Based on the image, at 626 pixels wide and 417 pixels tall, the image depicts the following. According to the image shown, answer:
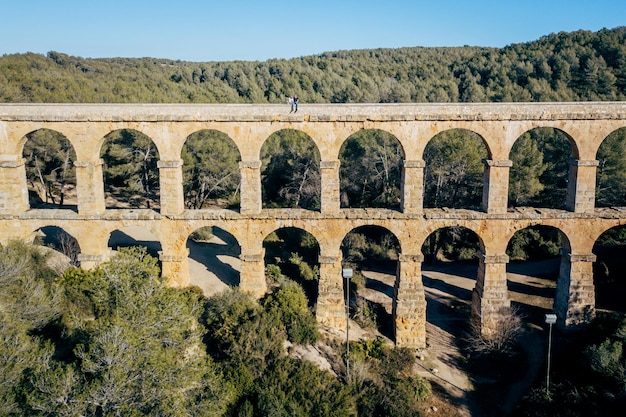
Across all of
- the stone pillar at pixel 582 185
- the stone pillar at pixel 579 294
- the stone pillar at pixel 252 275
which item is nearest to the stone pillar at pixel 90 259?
the stone pillar at pixel 252 275

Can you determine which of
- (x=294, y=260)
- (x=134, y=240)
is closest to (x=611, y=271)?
(x=294, y=260)

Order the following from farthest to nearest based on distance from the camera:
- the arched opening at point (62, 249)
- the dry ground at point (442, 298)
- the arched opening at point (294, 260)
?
the arched opening at point (294, 260), the arched opening at point (62, 249), the dry ground at point (442, 298)

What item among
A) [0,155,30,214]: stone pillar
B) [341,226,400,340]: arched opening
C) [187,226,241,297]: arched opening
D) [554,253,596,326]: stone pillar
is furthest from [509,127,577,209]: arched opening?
[0,155,30,214]: stone pillar

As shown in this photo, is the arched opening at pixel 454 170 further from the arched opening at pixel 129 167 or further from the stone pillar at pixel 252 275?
the arched opening at pixel 129 167

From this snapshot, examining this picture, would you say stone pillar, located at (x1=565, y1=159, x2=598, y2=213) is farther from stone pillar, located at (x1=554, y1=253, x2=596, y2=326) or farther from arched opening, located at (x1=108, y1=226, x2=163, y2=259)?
arched opening, located at (x1=108, y1=226, x2=163, y2=259)

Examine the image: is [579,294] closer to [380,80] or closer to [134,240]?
[134,240]

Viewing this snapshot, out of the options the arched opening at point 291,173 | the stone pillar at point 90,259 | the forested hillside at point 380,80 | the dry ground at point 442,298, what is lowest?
the dry ground at point 442,298
